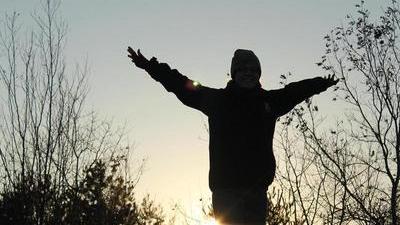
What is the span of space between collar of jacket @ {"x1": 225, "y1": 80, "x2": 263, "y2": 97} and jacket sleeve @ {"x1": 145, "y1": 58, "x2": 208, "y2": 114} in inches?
6.3

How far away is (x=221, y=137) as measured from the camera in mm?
3150

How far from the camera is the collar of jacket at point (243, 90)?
3.26 meters

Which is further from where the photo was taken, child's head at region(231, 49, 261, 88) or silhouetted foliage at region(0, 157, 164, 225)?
silhouetted foliage at region(0, 157, 164, 225)

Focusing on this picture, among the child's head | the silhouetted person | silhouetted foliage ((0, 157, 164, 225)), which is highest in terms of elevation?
silhouetted foliage ((0, 157, 164, 225))

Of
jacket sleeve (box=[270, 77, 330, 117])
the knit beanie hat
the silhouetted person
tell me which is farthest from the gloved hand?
jacket sleeve (box=[270, 77, 330, 117])

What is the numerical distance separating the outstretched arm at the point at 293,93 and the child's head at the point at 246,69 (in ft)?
0.58

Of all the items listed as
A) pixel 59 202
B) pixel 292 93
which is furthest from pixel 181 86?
pixel 59 202

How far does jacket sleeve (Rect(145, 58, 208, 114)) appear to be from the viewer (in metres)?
3.34

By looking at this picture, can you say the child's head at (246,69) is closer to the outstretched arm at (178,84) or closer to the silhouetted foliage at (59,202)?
the outstretched arm at (178,84)

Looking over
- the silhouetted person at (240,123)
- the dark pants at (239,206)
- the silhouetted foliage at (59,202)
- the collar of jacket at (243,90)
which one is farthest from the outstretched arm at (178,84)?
the silhouetted foliage at (59,202)

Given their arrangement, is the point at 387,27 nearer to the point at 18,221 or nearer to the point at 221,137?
the point at 18,221

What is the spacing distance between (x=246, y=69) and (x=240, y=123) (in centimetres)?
34

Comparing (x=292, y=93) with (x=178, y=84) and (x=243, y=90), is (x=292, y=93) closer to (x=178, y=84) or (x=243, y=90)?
(x=243, y=90)

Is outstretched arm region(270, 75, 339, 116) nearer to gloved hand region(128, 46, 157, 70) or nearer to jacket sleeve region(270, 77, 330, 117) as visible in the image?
jacket sleeve region(270, 77, 330, 117)
